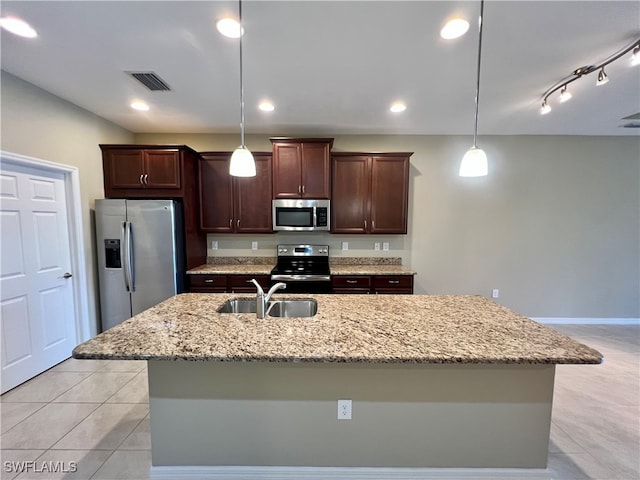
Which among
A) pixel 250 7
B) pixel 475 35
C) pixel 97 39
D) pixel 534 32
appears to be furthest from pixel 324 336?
pixel 97 39

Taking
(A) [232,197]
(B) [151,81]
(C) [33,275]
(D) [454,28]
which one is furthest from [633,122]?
(C) [33,275]

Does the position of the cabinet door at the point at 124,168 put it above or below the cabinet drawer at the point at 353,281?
above

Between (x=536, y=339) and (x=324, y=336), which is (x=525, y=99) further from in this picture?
(x=324, y=336)

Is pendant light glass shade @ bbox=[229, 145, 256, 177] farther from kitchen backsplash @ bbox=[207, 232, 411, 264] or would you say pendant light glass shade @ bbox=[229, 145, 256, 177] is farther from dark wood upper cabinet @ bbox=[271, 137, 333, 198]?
kitchen backsplash @ bbox=[207, 232, 411, 264]

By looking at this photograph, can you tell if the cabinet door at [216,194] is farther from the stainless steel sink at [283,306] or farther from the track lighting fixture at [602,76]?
the track lighting fixture at [602,76]

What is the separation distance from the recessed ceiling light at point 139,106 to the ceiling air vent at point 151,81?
44cm

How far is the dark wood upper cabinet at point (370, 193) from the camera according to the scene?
11.7 ft

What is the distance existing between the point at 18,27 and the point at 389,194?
3504 mm

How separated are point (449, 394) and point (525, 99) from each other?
9.55ft

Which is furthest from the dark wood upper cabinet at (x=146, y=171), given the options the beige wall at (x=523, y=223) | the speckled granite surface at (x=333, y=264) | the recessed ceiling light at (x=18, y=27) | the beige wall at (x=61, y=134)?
the recessed ceiling light at (x=18, y=27)

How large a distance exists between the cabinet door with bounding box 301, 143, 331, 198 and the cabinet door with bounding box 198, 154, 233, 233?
1.00m

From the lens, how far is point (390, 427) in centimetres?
153

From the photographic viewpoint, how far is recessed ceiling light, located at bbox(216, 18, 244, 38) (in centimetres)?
168

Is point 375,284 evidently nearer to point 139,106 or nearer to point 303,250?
point 303,250
